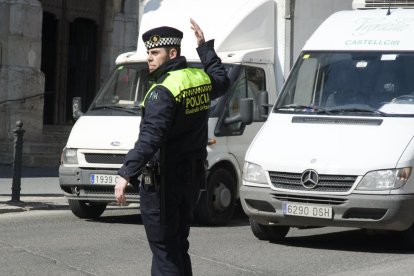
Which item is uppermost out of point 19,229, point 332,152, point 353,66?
point 353,66

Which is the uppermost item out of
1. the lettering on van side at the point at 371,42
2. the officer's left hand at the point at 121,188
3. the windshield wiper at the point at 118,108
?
the lettering on van side at the point at 371,42

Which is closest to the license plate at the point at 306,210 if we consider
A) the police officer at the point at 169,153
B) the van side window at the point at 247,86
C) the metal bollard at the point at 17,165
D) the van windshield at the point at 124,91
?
the van side window at the point at 247,86

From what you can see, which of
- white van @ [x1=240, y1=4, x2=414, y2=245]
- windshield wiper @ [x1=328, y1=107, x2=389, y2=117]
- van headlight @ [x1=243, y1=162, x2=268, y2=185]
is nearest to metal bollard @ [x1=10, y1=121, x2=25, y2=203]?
white van @ [x1=240, y1=4, x2=414, y2=245]

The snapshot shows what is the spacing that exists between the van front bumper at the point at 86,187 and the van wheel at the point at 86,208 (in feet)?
1.15

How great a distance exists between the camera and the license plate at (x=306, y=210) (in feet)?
34.0

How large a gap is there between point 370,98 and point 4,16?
11.7m

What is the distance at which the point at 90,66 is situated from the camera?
80.3 ft

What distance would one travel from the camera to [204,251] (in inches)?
411

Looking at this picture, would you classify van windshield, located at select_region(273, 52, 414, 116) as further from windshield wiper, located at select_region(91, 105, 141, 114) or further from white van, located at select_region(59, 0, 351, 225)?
windshield wiper, located at select_region(91, 105, 141, 114)

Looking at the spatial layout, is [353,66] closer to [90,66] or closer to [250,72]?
[250,72]

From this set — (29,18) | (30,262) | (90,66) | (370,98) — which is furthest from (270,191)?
(90,66)

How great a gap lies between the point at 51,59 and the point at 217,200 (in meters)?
11.6

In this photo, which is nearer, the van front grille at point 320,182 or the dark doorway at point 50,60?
the van front grille at point 320,182

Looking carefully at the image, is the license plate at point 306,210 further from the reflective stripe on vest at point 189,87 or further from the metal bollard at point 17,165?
the metal bollard at point 17,165
